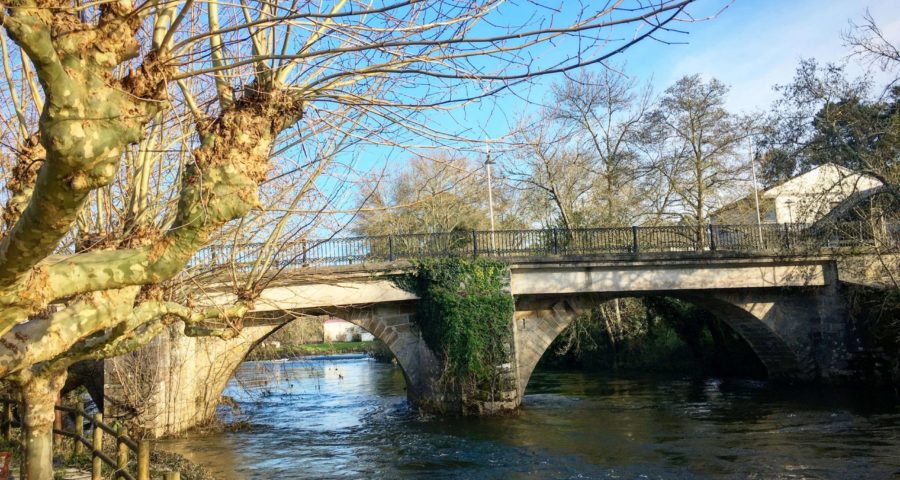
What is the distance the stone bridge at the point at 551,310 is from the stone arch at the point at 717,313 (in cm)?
3

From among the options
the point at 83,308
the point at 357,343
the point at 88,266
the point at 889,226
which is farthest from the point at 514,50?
the point at 357,343

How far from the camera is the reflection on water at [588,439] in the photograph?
11203mm

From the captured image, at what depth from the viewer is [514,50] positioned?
3.94m

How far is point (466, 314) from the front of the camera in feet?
53.1

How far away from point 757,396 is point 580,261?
20.3 ft

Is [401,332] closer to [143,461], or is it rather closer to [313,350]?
[143,461]

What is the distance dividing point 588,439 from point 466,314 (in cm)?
402

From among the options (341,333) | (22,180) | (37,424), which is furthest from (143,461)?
(341,333)

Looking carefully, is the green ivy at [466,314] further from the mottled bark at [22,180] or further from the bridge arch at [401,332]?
the mottled bark at [22,180]

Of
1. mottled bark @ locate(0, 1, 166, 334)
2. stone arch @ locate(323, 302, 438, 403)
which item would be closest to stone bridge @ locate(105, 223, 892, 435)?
stone arch @ locate(323, 302, 438, 403)

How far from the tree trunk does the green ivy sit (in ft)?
32.5

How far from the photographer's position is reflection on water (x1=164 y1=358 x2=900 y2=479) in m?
11.2

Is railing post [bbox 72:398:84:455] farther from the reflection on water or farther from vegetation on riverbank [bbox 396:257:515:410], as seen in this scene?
vegetation on riverbank [bbox 396:257:515:410]

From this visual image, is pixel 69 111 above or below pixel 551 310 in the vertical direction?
above
